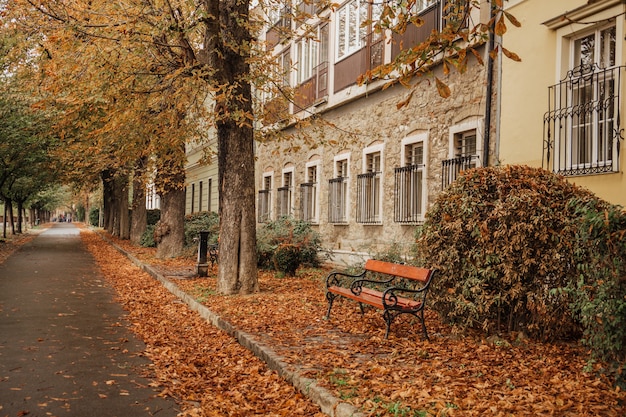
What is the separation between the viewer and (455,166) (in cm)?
1258

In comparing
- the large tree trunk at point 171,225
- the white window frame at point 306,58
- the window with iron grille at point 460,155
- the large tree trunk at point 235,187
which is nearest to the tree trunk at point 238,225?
the large tree trunk at point 235,187

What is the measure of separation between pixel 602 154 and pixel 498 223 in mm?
3059

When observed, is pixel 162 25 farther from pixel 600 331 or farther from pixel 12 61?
pixel 12 61

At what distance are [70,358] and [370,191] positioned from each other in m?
10.5

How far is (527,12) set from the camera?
35.3 ft

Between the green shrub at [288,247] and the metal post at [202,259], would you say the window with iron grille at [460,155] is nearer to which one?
the green shrub at [288,247]

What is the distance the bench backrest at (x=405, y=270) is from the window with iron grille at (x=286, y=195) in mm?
13107

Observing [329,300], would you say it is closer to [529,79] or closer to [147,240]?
[529,79]

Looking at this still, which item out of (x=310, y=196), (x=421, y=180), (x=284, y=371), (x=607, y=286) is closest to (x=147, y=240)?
(x=310, y=196)

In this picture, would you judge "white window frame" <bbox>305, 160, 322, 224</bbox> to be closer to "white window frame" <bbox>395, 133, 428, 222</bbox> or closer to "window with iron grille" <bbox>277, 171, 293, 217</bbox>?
"window with iron grille" <bbox>277, 171, 293, 217</bbox>

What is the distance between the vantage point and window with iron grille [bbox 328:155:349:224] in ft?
58.3

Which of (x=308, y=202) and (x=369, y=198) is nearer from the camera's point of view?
(x=369, y=198)

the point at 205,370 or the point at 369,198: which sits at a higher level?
the point at 369,198

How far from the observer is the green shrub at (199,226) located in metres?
21.6
